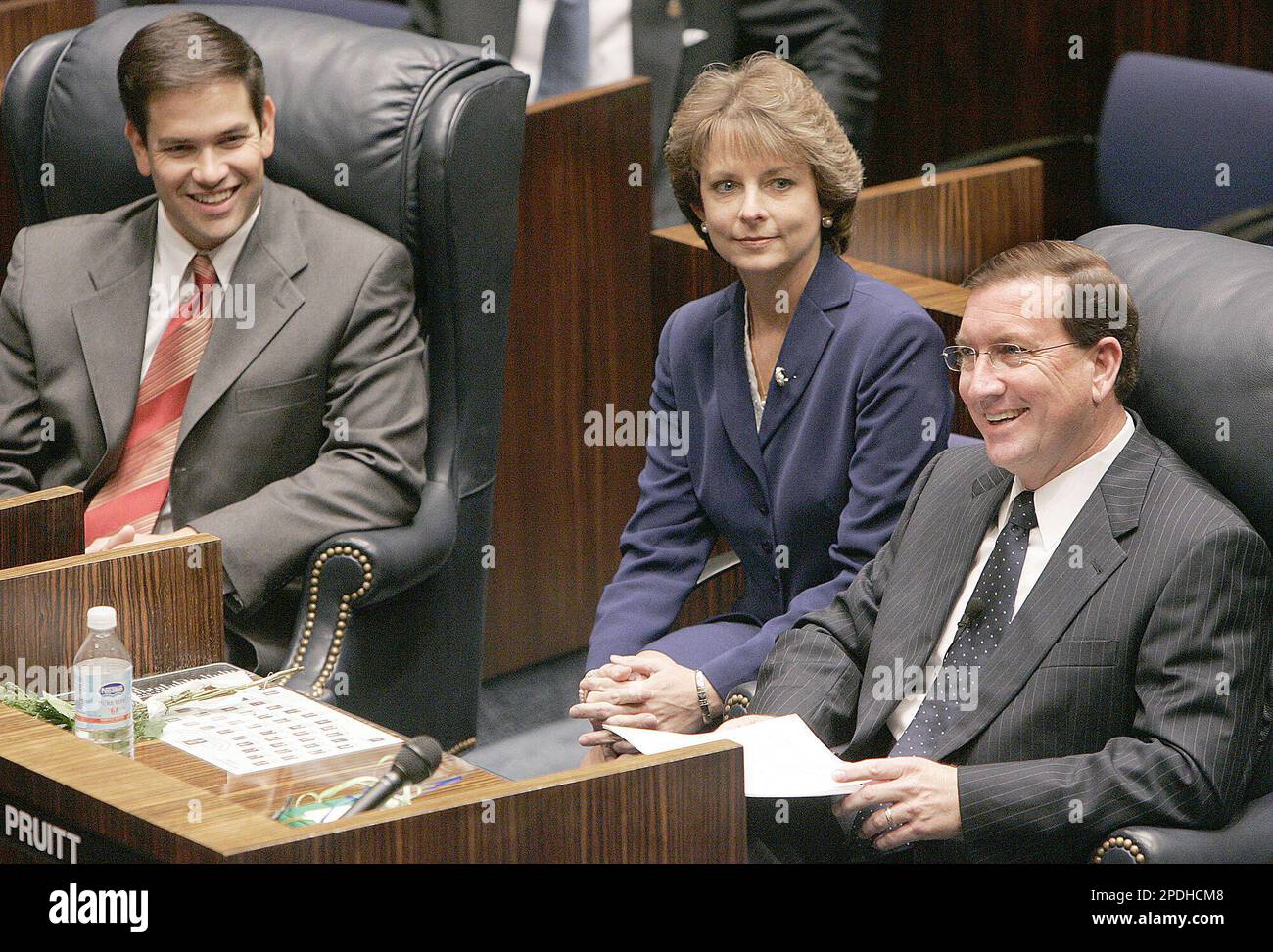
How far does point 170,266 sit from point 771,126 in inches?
41.3

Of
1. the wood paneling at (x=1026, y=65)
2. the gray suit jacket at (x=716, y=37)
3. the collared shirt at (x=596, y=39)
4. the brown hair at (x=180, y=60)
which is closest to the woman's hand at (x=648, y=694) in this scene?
the brown hair at (x=180, y=60)

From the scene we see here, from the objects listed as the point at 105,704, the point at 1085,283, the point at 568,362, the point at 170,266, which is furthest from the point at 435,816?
the point at 568,362

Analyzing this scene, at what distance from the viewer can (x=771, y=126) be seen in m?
2.49

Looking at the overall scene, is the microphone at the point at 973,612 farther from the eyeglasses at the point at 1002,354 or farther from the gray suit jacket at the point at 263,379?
the gray suit jacket at the point at 263,379

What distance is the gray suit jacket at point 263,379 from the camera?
2855 millimetres

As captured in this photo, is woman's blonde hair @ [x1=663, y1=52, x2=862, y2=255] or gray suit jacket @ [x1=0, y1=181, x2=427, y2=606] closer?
woman's blonde hair @ [x1=663, y1=52, x2=862, y2=255]

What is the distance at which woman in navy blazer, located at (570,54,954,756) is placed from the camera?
2.44 metres

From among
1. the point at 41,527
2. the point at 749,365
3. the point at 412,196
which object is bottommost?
the point at 41,527

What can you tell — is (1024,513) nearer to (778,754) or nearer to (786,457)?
(778,754)

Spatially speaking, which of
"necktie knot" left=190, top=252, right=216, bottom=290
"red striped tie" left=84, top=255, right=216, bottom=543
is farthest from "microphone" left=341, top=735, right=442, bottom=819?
"necktie knot" left=190, top=252, right=216, bottom=290

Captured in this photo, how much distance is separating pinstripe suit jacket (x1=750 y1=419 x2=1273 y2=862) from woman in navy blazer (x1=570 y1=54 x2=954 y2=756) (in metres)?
0.29

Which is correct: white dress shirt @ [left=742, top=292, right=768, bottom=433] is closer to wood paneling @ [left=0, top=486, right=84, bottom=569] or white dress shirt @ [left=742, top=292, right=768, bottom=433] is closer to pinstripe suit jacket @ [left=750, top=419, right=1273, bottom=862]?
pinstripe suit jacket @ [left=750, top=419, right=1273, bottom=862]
